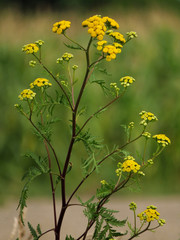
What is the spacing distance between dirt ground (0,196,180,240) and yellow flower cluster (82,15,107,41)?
122 centimetres

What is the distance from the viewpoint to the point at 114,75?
371cm

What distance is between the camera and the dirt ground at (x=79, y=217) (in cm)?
222

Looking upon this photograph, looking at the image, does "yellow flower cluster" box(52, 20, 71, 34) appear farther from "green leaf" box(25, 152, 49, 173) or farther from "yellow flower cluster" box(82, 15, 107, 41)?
"green leaf" box(25, 152, 49, 173)

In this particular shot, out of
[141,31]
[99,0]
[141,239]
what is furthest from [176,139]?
[99,0]

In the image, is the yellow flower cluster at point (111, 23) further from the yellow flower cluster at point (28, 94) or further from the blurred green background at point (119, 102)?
the blurred green background at point (119, 102)

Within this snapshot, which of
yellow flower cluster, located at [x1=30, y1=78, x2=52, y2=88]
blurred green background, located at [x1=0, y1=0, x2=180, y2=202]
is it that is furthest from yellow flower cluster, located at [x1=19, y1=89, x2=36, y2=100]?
blurred green background, located at [x1=0, y1=0, x2=180, y2=202]

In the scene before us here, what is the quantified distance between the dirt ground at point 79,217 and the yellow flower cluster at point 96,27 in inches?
48.2

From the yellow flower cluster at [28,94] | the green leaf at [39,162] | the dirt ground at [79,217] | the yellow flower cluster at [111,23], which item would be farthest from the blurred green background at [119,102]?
the yellow flower cluster at [111,23]

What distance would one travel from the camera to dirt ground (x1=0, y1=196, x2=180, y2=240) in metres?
2.22

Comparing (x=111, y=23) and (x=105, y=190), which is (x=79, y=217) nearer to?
(x=105, y=190)

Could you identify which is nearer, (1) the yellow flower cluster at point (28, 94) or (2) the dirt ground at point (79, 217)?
(1) the yellow flower cluster at point (28, 94)

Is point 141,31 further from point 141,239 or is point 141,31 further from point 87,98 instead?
point 141,239

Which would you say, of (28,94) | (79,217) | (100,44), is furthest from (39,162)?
(79,217)

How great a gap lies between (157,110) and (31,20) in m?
2.23
